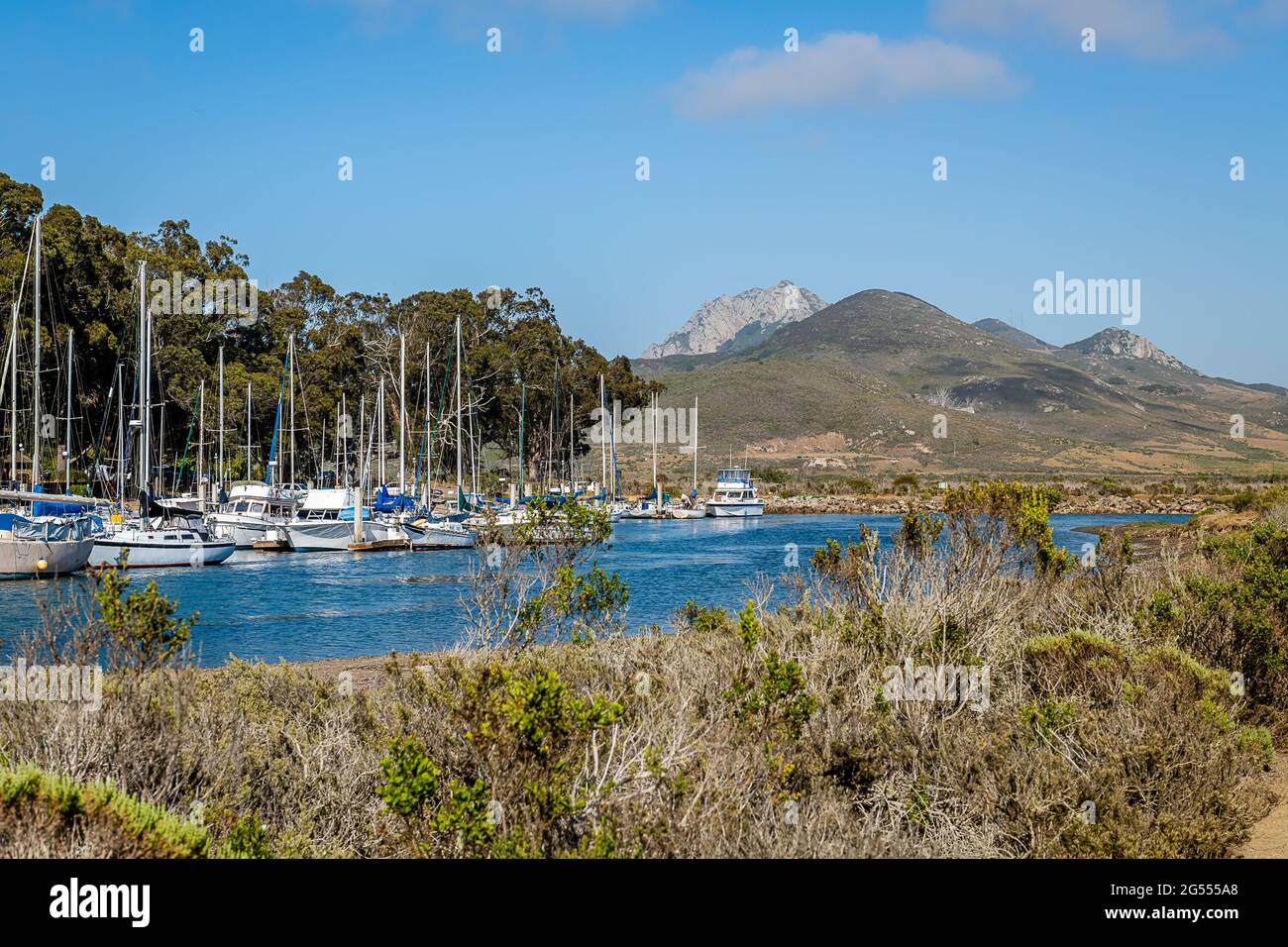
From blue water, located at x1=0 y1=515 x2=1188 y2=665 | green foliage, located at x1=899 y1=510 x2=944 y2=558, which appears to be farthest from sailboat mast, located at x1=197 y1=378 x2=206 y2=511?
green foliage, located at x1=899 y1=510 x2=944 y2=558

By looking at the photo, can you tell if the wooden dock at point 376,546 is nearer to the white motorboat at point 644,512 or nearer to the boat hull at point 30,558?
the boat hull at point 30,558

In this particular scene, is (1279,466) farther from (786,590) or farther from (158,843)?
(158,843)

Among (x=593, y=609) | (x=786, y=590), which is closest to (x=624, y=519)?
(x=786, y=590)

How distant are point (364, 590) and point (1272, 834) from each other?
2657cm

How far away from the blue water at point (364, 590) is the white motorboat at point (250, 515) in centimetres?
103

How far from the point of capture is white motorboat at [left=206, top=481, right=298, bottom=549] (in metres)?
43.2

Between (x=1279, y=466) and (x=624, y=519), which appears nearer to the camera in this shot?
(x=624, y=519)

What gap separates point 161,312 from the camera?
55.0m

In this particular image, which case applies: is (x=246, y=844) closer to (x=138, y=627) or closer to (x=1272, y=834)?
(x=138, y=627)

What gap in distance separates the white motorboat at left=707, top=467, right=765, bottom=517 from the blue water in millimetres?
16885

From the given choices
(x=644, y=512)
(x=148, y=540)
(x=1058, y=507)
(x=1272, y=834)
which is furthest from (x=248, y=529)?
(x=1058, y=507)

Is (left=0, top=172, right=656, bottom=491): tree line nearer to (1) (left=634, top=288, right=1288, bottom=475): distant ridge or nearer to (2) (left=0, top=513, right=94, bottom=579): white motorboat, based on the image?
(2) (left=0, top=513, right=94, bottom=579): white motorboat

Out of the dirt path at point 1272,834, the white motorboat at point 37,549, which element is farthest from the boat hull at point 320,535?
the dirt path at point 1272,834
